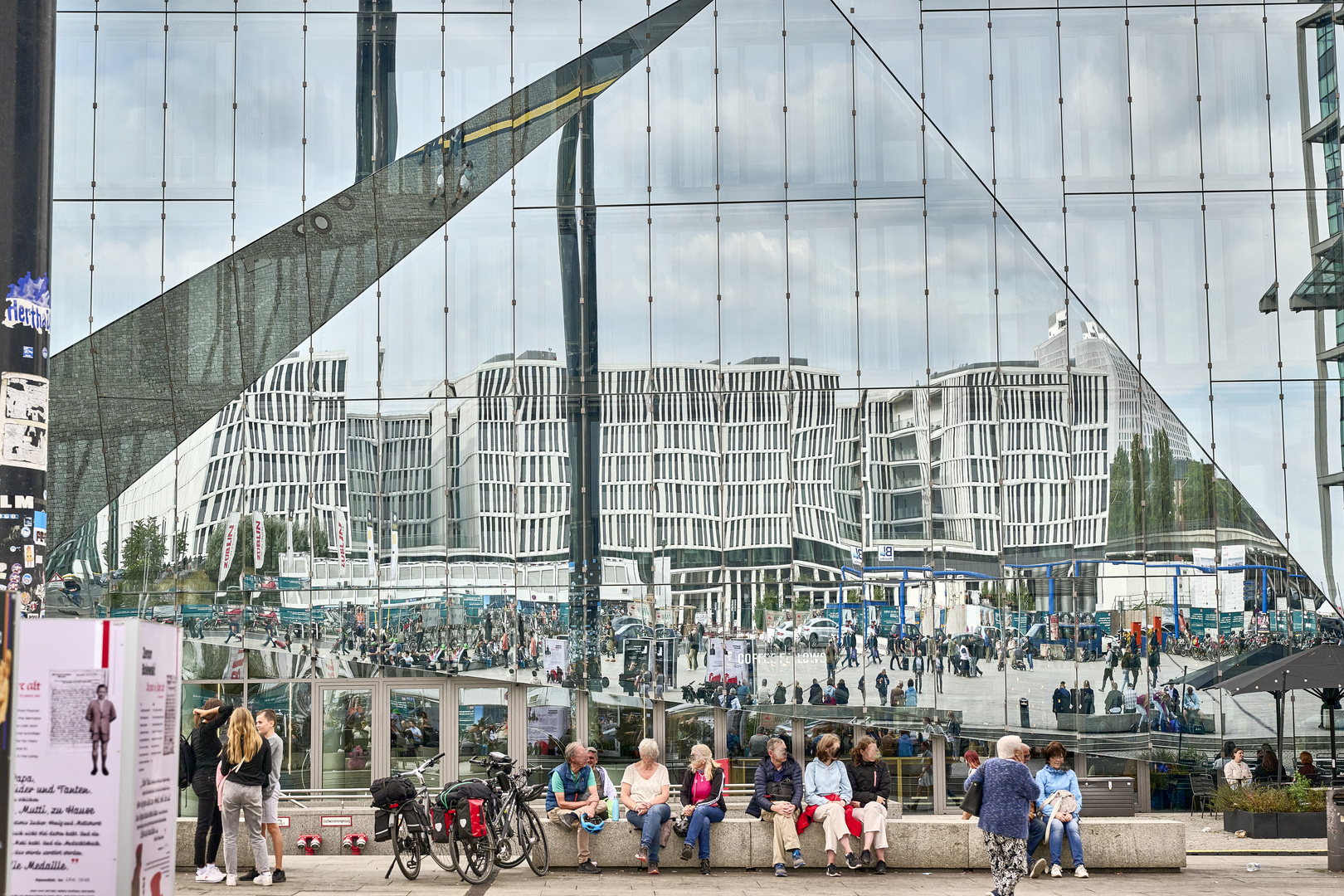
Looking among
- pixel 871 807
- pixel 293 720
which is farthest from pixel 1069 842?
pixel 293 720

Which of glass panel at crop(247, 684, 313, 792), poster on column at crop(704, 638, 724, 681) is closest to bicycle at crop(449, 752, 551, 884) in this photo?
poster on column at crop(704, 638, 724, 681)

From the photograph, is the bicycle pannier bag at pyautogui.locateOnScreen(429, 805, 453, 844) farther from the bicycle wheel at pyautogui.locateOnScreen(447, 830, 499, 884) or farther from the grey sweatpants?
the grey sweatpants

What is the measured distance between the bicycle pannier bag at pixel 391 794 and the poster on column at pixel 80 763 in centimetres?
380

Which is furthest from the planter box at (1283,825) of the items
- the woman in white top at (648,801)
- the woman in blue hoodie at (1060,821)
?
the woman in white top at (648,801)

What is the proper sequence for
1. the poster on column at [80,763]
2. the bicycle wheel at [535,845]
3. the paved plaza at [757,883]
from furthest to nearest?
the bicycle wheel at [535,845] → the paved plaza at [757,883] → the poster on column at [80,763]

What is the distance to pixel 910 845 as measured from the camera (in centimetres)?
1146

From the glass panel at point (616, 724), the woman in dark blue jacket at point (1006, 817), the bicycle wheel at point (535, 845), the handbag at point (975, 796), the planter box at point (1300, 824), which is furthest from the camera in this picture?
the glass panel at point (616, 724)

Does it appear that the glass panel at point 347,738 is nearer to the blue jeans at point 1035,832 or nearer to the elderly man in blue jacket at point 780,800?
the elderly man in blue jacket at point 780,800

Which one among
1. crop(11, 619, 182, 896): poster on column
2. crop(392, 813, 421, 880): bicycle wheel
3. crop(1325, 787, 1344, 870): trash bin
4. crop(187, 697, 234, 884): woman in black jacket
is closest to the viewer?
crop(11, 619, 182, 896): poster on column

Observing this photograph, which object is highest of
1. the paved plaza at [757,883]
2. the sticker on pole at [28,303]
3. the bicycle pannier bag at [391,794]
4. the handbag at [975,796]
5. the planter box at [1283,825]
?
the sticker on pole at [28,303]

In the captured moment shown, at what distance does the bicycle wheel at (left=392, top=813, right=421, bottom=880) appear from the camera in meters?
10.6

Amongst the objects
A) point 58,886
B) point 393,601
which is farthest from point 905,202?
point 58,886

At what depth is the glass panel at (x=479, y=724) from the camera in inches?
714

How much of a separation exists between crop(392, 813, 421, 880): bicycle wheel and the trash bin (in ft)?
25.9
